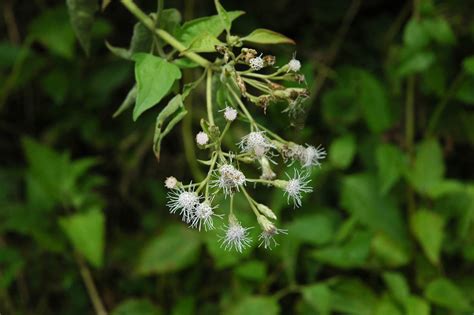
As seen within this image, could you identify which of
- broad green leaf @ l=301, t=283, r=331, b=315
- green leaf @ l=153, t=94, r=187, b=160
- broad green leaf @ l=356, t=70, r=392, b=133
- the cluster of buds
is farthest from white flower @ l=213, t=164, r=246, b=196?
broad green leaf @ l=356, t=70, r=392, b=133

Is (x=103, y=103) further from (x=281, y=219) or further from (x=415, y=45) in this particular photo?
(x=415, y=45)

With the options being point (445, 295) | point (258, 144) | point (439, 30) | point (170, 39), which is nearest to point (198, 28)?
point (170, 39)

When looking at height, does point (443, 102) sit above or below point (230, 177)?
below

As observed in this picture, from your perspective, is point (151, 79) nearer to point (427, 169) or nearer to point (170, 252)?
point (170, 252)

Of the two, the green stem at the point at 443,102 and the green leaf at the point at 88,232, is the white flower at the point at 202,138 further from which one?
the green stem at the point at 443,102

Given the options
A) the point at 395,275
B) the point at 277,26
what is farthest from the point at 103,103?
the point at 395,275

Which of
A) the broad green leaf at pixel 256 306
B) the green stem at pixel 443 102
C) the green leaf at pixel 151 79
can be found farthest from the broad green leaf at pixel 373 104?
the green leaf at pixel 151 79

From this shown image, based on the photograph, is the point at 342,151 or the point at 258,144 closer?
the point at 258,144
